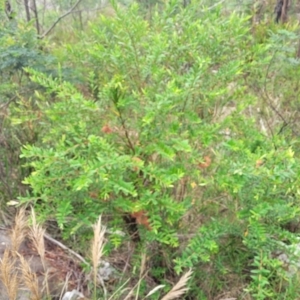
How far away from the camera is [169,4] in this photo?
1931 mm

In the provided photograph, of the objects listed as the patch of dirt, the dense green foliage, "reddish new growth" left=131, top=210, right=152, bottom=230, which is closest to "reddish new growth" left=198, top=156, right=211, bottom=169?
the dense green foliage

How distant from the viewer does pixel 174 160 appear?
1754mm

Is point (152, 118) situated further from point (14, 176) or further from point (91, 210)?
point (14, 176)

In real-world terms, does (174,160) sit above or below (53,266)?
above

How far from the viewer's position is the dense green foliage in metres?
1.58

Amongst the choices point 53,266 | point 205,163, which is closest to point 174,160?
point 205,163

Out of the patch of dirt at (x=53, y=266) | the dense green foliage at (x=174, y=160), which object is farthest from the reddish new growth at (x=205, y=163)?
the patch of dirt at (x=53, y=266)

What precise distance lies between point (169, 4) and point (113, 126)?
0.67 m

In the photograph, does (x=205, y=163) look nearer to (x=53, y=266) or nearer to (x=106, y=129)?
(x=106, y=129)

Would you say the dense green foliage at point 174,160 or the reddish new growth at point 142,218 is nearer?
the dense green foliage at point 174,160

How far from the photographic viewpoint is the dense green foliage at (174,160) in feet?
5.18

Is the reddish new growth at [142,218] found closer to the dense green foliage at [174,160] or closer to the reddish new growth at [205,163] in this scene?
the dense green foliage at [174,160]

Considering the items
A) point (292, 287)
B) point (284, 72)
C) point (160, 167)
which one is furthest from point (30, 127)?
point (284, 72)

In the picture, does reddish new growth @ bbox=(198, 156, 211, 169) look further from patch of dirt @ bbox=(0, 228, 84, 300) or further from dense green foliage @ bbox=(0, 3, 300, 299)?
patch of dirt @ bbox=(0, 228, 84, 300)
